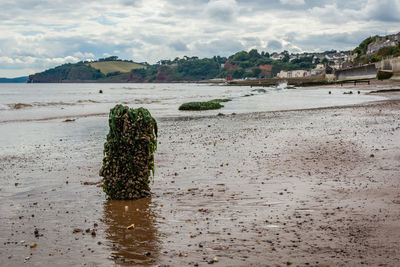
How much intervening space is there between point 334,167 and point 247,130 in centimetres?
908

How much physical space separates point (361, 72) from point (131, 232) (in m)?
114

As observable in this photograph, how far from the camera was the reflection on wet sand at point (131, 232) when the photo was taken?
5918 mm

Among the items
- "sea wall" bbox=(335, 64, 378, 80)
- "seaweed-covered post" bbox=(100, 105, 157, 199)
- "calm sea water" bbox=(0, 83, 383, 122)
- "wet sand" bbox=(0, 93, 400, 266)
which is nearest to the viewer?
"wet sand" bbox=(0, 93, 400, 266)

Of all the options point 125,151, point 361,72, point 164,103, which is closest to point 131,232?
point 125,151

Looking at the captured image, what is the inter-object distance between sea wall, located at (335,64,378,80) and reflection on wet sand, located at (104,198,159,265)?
101 meters

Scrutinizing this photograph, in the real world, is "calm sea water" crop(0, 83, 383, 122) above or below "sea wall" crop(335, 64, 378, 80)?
below

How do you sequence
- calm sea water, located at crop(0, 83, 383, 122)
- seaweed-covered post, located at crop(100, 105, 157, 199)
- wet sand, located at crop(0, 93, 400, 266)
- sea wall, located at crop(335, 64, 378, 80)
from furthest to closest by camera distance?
1. sea wall, located at crop(335, 64, 378, 80)
2. calm sea water, located at crop(0, 83, 383, 122)
3. seaweed-covered post, located at crop(100, 105, 157, 199)
4. wet sand, located at crop(0, 93, 400, 266)

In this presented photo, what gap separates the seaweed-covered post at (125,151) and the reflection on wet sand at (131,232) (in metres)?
0.34

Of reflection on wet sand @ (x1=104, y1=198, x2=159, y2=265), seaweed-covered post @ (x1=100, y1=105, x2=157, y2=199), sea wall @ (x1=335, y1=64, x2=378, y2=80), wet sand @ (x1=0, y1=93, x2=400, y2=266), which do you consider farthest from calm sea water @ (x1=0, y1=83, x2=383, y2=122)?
sea wall @ (x1=335, y1=64, x2=378, y2=80)

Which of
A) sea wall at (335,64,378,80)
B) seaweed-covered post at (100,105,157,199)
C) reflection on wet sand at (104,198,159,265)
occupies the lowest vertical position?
reflection on wet sand at (104,198,159,265)

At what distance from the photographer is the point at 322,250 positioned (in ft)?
19.2

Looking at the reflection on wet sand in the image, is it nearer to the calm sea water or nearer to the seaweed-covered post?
the seaweed-covered post

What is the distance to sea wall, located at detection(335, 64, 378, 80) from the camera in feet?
325

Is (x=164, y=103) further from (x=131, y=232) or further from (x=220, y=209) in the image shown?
(x=131, y=232)
